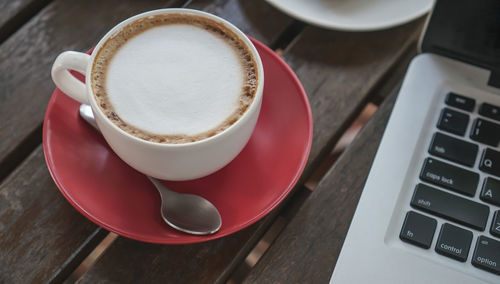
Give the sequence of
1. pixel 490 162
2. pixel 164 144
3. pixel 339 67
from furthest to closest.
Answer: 1. pixel 339 67
2. pixel 490 162
3. pixel 164 144

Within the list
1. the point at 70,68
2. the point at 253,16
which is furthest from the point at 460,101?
the point at 70,68

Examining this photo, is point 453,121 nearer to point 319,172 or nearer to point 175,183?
point 319,172

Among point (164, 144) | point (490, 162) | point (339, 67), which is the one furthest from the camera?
point (339, 67)

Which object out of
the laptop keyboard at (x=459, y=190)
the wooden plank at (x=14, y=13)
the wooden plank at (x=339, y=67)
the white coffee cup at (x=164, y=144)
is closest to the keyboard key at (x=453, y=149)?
the laptop keyboard at (x=459, y=190)

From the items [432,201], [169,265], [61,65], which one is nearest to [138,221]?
[169,265]

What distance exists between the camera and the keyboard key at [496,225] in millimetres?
491

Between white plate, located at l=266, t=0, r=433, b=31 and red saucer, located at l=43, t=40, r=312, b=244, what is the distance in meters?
0.12

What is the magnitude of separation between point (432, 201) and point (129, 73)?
1.11ft

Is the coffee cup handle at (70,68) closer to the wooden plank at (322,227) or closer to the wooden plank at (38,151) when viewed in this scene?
the wooden plank at (38,151)

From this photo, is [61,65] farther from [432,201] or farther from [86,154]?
[432,201]

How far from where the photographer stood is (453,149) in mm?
539

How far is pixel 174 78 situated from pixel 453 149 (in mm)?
316

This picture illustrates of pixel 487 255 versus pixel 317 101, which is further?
pixel 317 101

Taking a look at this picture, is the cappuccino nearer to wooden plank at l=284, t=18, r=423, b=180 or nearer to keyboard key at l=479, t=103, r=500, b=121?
wooden plank at l=284, t=18, r=423, b=180
